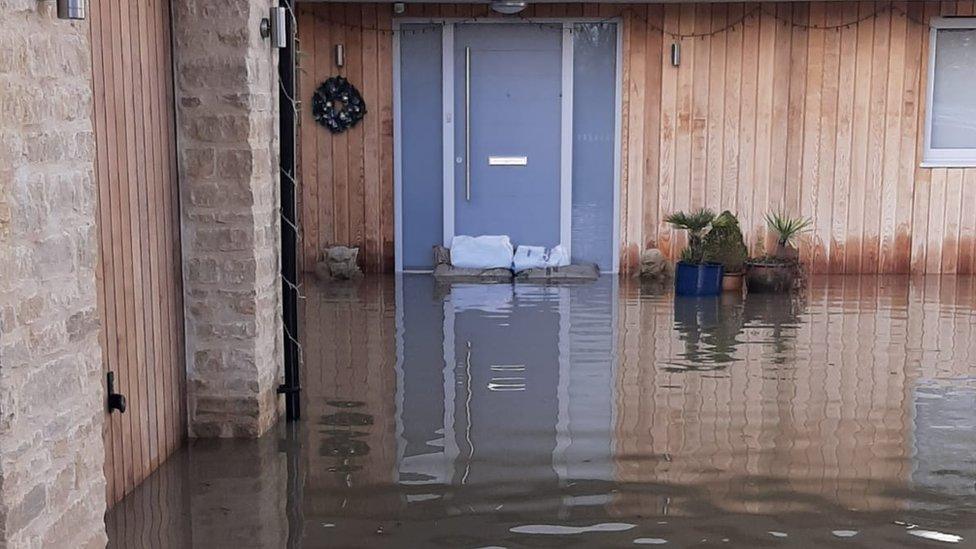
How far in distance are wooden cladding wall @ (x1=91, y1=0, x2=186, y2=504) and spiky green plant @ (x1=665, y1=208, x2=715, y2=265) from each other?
5023 mm

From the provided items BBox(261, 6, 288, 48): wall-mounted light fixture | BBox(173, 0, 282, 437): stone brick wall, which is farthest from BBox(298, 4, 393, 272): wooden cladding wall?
BBox(173, 0, 282, 437): stone brick wall

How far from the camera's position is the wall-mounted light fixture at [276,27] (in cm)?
474

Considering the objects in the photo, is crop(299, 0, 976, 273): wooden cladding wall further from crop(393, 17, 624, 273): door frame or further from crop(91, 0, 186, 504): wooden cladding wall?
crop(91, 0, 186, 504): wooden cladding wall

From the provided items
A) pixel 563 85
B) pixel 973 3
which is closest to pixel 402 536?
pixel 563 85

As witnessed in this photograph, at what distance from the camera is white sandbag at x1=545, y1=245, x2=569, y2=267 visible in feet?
31.6

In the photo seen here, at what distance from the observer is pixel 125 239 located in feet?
13.3

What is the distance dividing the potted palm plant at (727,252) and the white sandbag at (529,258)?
1.52 metres

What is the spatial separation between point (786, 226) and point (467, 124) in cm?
288

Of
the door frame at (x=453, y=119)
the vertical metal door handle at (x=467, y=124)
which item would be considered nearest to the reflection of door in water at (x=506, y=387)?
the door frame at (x=453, y=119)

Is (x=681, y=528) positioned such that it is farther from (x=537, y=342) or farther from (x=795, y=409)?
(x=537, y=342)

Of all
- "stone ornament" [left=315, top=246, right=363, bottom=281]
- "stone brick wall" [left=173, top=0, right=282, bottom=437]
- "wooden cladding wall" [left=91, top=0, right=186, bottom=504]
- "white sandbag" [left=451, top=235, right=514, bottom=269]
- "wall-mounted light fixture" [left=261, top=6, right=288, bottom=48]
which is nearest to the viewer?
"wooden cladding wall" [left=91, top=0, right=186, bottom=504]

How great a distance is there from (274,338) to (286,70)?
1.22m

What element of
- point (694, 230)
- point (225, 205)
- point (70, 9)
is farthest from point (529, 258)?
point (70, 9)

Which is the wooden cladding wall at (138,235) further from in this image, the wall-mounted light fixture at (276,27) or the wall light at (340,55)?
the wall light at (340,55)
